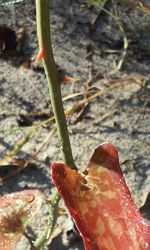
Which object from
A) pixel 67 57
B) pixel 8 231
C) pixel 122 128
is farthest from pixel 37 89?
pixel 8 231

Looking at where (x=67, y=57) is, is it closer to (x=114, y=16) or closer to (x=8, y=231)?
(x=114, y=16)

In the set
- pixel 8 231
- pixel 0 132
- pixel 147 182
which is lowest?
pixel 147 182

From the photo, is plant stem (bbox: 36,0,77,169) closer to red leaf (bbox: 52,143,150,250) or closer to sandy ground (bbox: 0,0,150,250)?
red leaf (bbox: 52,143,150,250)

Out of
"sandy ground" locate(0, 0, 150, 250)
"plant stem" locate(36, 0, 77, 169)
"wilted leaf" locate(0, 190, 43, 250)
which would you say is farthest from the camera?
"sandy ground" locate(0, 0, 150, 250)

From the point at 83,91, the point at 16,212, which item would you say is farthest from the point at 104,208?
the point at 83,91

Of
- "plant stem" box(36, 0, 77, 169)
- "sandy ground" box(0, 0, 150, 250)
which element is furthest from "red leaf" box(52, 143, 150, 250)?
"sandy ground" box(0, 0, 150, 250)

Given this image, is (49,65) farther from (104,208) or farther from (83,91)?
(83,91)

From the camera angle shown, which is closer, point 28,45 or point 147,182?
point 147,182
